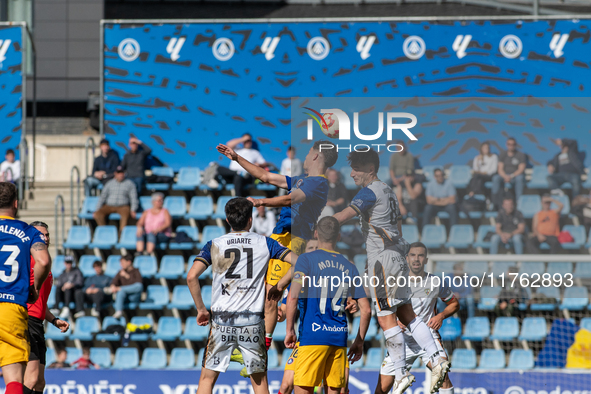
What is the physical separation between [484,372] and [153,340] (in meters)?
5.80

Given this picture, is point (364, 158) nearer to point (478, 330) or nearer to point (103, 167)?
point (478, 330)

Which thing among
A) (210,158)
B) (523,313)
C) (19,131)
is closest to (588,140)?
(523,313)

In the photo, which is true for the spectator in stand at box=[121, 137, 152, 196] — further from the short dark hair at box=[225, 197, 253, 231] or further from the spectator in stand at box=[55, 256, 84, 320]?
the short dark hair at box=[225, 197, 253, 231]

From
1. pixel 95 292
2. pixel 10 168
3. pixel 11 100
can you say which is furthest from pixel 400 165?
pixel 11 100

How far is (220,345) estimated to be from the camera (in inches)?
240

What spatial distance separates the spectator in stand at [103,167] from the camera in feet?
45.4

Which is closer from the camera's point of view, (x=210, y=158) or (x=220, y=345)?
(x=220, y=345)

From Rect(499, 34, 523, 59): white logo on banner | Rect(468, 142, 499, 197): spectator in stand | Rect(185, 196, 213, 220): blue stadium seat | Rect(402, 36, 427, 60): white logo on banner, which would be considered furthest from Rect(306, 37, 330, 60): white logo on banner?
Rect(468, 142, 499, 197): spectator in stand

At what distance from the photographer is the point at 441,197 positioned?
32.5 feet

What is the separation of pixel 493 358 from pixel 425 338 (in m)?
3.98

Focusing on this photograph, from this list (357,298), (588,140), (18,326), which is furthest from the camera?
(588,140)

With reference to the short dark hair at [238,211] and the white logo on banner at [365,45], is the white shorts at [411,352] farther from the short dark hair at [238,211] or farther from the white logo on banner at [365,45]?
the white logo on banner at [365,45]

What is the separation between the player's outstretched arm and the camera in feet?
21.0

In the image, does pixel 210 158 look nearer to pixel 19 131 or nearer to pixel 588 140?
pixel 19 131
